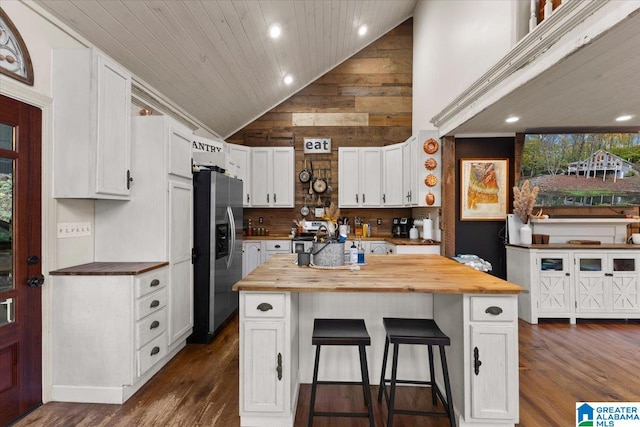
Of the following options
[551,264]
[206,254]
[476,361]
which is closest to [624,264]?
[551,264]

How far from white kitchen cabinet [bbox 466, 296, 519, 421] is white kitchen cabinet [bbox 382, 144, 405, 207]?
10.8ft

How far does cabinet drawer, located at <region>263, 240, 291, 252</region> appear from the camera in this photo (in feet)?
17.2

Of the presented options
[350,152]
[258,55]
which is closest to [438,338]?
[258,55]

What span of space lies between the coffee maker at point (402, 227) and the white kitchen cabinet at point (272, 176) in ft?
5.83

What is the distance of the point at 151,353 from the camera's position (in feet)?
8.51

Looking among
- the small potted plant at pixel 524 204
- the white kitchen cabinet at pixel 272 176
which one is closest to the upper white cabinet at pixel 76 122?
the white kitchen cabinet at pixel 272 176

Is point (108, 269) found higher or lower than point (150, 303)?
higher

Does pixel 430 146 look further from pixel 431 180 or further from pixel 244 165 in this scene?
pixel 244 165

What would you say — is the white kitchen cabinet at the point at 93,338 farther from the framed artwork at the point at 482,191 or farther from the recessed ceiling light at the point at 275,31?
the framed artwork at the point at 482,191

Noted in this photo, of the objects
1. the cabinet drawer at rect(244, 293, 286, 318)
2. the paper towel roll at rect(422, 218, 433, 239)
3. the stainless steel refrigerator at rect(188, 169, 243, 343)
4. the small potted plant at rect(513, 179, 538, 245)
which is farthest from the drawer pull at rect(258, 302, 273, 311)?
the small potted plant at rect(513, 179, 538, 245)

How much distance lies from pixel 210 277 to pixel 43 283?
1.37 m

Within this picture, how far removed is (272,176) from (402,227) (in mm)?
2328

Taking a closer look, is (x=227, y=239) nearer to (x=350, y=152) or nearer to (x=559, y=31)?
(x=350, y=152)

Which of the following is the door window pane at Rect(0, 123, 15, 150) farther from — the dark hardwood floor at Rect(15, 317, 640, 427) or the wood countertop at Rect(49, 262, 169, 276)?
the dark hardwood floor at Rect(15, 317, 640, 427)
